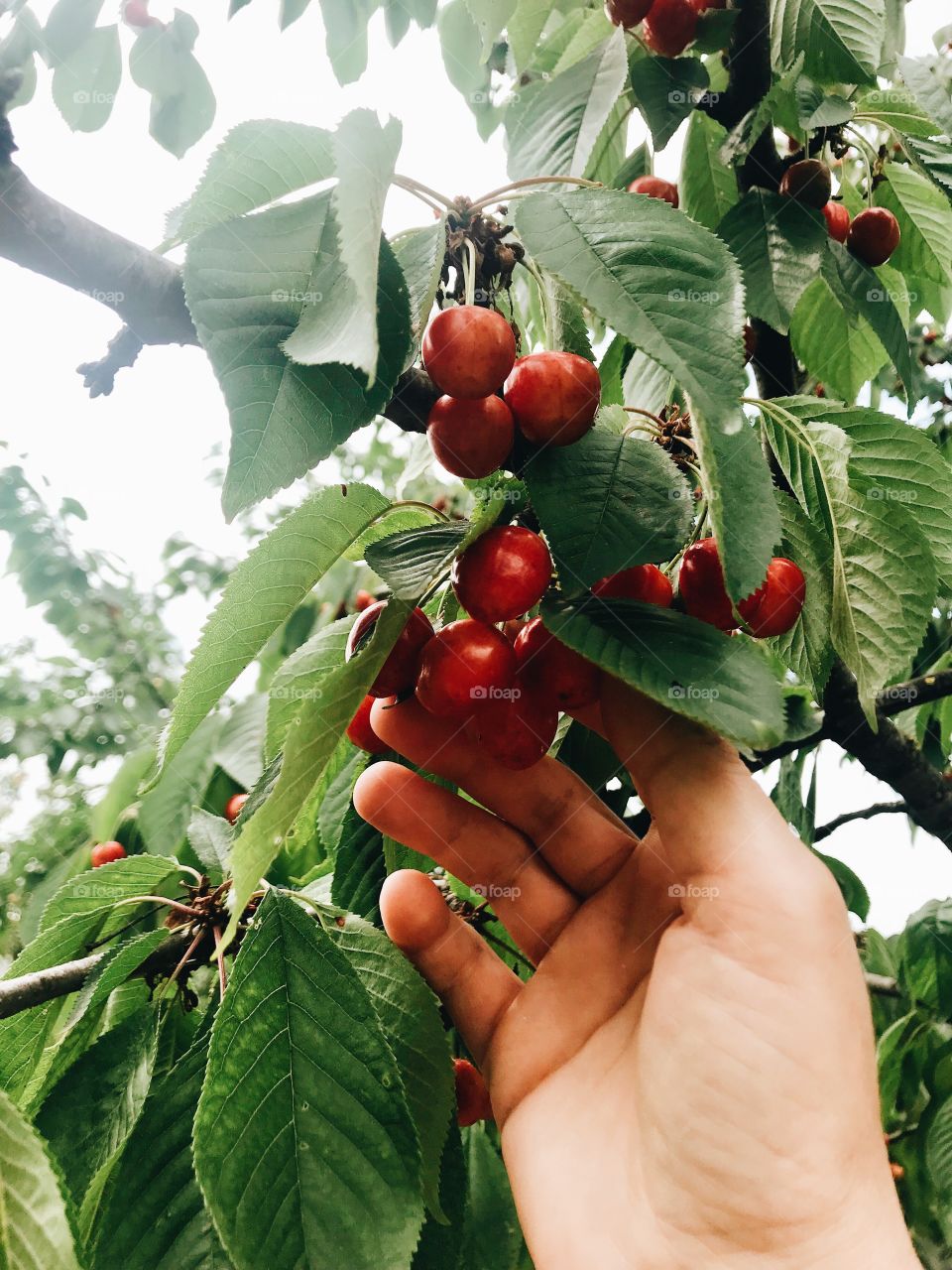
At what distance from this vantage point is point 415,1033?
953mm

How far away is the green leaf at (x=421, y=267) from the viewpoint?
2.55ft

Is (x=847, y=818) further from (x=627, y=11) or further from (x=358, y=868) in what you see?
(x=627, y=11)

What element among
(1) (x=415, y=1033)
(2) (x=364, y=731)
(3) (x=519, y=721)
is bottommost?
(1) (x=415, y=1033)

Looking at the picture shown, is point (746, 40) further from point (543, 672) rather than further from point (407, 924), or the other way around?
point (407, 924)

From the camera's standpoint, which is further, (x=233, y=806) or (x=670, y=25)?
(x=233, y=806)

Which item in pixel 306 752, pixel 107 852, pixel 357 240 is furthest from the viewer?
pixel 107 852

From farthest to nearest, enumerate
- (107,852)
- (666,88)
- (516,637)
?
(107,852)
(666,88)
(516,637)

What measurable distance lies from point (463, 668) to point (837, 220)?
129 cm

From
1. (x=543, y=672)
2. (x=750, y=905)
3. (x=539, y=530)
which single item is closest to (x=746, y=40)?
(x=539, y=530)

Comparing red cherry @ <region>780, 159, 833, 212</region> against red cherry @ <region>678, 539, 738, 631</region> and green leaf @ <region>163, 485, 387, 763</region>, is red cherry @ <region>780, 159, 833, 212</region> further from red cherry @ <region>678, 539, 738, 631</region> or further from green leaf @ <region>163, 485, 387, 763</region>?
green leaf @ <region>163, 485, 387, 763</region>

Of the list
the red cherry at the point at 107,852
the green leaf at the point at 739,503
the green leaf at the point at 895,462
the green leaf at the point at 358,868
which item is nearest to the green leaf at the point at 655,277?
the green leaf at the point at 739,503

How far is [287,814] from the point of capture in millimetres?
675

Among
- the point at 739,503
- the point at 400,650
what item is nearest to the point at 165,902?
the point at 400,650

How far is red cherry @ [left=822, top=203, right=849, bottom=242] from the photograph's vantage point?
155 centimetres
